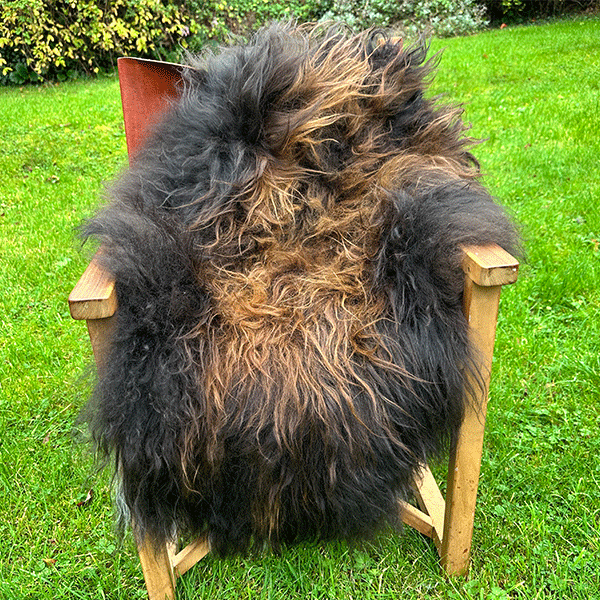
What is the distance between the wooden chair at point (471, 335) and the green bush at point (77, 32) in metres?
5.17

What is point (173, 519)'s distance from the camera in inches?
44.0

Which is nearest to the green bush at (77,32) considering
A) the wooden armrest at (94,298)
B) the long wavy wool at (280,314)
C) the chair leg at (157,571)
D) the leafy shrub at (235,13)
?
the leafy shrub at (235,13)

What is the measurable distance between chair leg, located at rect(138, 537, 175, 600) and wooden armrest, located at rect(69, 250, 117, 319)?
1.76 feet

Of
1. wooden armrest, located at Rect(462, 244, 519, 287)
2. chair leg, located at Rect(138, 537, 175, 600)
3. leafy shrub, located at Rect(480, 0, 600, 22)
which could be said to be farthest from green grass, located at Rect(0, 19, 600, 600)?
leafy shrub, located at Rect(480, 0, 600, 22)

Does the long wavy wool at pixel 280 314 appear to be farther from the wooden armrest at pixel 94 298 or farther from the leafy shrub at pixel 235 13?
the leafy shrub at pixel 235 13

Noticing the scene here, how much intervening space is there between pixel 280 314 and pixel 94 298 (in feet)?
1.14

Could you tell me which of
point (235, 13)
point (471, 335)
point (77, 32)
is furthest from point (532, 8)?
point (471, 335)

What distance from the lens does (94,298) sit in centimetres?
96

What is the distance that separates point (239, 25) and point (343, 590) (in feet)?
25.2

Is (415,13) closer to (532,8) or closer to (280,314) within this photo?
(532,8)

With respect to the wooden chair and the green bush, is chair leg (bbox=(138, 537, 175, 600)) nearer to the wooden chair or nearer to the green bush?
the wooden chair

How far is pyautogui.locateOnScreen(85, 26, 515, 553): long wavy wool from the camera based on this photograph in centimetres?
102

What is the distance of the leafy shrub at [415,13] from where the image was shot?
25.6 feet

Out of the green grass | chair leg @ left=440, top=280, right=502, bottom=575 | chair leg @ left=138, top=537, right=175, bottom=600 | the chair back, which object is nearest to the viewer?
chair leg @ left=440, top=280, right=502, bottom=575
